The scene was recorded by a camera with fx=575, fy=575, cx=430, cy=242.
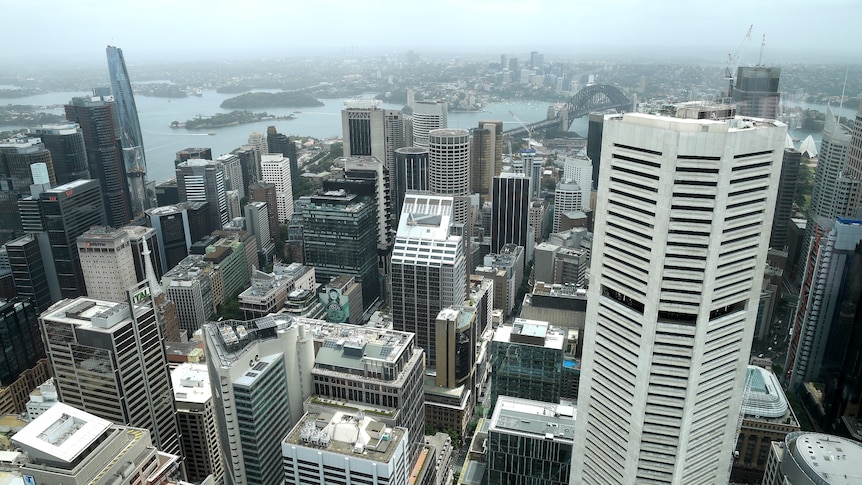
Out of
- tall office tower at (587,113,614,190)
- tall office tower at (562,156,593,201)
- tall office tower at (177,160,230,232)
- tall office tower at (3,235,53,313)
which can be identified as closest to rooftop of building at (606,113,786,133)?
tall office tower at (3,235,53,313)

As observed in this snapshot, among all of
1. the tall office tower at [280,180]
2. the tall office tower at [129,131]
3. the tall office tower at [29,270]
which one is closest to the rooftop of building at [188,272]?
the tall office tower at [29,270]

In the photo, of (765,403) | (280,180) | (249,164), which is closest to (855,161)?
(765,403)

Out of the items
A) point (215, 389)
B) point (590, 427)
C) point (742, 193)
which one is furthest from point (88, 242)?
point (742, 193)

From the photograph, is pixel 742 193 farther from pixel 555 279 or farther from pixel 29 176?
pixel 29 176

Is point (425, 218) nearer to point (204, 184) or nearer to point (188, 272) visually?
point (188, 272)

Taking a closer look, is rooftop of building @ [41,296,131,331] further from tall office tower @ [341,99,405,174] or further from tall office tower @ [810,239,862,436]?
tall office tower @ [341,99,405,174]
